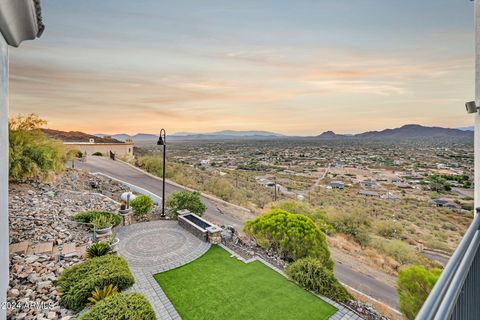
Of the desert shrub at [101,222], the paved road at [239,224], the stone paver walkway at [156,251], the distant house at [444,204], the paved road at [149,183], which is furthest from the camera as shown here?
the distant house at [444,204]

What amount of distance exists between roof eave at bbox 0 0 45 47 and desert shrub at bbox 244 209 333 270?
21.4 feet

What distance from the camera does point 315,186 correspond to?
25.4 meters

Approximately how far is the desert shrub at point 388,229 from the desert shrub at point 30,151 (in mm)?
17797

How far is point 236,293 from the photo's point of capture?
485 cm

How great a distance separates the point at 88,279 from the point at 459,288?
5303mm

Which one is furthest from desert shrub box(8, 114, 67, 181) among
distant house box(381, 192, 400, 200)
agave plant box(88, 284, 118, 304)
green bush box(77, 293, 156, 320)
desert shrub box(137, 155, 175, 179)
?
distant house box(381, 192, 400, 200)

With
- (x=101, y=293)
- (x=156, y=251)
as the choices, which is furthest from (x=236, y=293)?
(x=156, y=251)

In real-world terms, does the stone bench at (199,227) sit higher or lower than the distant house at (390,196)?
higher

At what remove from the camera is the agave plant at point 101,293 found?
3970mm

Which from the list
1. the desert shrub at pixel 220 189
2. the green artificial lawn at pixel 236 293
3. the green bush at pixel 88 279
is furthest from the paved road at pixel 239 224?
the green bush at pixel 88 279

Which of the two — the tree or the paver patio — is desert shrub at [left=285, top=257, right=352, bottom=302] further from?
the tree

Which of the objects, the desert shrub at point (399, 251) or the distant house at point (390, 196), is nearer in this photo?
the desert shrub at point (399, 251)

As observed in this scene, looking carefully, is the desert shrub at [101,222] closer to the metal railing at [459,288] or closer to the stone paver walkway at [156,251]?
the stone paver walkway at [156,251]

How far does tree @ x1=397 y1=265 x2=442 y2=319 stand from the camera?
4.74 metres
